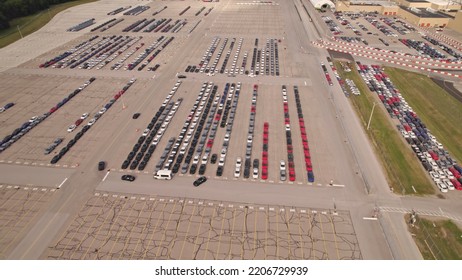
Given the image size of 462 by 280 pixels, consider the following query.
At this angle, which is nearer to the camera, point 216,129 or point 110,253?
point 110,253

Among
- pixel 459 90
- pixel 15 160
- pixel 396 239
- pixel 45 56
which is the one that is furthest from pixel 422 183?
pixel 45 56

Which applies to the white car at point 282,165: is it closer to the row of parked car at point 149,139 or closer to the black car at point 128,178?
the row of parked car at point 149,139

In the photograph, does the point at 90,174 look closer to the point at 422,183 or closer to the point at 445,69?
the point at 422,183


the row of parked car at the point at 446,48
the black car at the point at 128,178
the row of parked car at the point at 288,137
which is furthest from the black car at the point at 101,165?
the row of parked car at the point at 446,48

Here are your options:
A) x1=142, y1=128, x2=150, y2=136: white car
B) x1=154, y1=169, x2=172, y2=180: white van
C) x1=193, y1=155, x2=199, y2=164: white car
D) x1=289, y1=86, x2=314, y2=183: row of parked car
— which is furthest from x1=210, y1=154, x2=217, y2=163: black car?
x1=289, y1=86, x2=314, y2=183: row of parked car

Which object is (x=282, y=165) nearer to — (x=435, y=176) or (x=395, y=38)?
(x=435, y=176)
